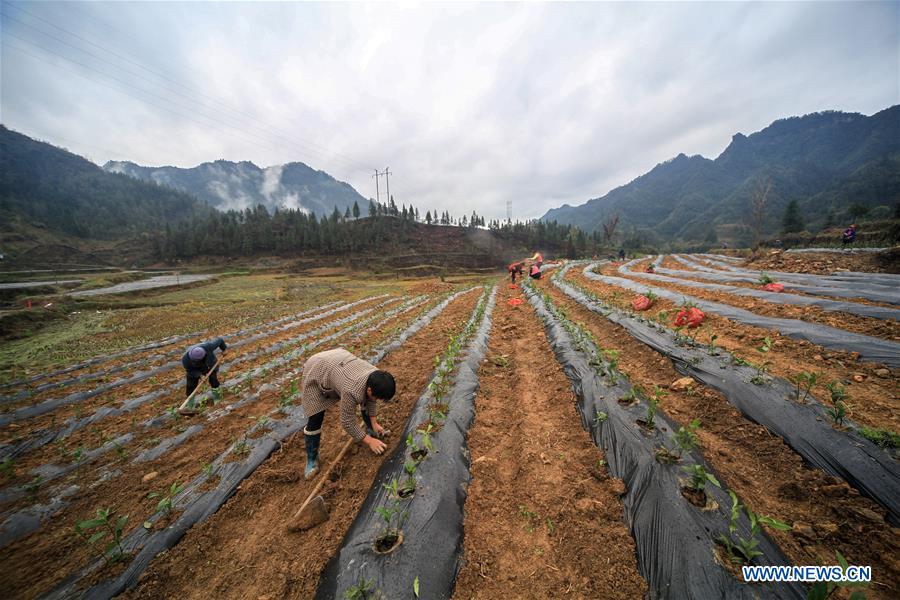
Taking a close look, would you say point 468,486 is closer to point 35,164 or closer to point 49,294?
point 49,294

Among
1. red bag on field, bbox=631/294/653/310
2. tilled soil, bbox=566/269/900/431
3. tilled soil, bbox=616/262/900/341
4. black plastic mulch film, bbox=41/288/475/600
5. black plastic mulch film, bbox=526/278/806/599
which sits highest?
tilled soil, bbox=616/262/900/341

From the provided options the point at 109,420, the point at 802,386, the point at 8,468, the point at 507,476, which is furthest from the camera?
the point at 109,420

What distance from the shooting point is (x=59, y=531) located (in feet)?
10.5

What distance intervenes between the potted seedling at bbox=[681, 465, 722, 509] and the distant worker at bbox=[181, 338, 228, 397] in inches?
274

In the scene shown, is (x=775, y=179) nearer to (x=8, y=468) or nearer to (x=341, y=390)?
(x=341, y=390)

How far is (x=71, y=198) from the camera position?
361ft

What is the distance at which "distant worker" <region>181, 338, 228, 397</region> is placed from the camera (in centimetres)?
550

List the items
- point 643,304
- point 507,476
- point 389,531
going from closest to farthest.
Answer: point 389,531 → point 507,476 → point 643,304

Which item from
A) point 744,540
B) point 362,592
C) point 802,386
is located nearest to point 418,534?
point 362,592

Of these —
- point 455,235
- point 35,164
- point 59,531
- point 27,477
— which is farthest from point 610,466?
point 35,164

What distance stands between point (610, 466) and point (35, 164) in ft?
819

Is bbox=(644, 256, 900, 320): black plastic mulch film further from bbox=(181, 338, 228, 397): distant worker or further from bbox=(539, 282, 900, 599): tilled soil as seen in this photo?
bbox=(181, 338, 228, 397): distant worker

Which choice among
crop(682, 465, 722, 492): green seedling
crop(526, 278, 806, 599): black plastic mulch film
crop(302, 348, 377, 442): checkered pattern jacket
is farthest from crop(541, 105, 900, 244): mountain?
crop(302, 348, 377, 442): checkered pattern jacket

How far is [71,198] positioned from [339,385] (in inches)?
6982
